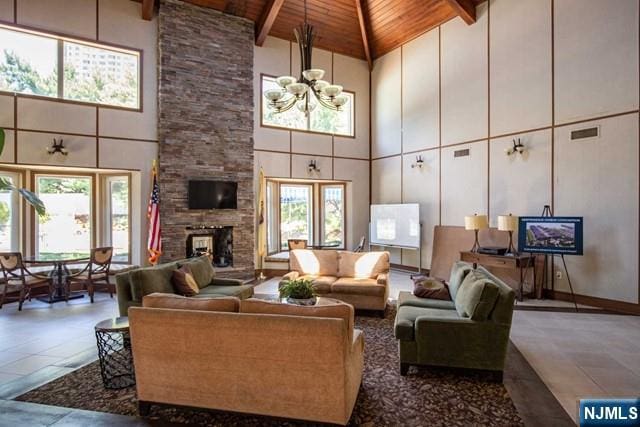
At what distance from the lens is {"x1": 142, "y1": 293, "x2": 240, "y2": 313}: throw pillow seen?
2.72m

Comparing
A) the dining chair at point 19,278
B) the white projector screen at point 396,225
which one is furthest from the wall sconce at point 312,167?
the dining chair at point 19,278

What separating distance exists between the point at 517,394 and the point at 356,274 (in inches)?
125

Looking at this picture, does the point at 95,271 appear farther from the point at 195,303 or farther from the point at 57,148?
the point at 195,303

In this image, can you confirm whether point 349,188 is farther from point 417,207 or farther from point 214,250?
point 214,250

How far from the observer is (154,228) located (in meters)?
7.26

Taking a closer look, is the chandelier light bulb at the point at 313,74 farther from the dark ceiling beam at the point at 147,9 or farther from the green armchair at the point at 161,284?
the dark ceiling beam at the point at 147,9

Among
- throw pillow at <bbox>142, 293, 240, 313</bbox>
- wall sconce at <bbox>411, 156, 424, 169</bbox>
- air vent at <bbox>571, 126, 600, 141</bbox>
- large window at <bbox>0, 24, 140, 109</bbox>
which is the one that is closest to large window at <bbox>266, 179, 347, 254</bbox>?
wall sconce at <bbox>411, 156, 424, 169</bbox>

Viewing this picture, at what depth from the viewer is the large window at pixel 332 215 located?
1004 centimetres

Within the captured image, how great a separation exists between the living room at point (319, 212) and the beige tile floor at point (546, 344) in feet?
0.13

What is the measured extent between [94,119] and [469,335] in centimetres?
735

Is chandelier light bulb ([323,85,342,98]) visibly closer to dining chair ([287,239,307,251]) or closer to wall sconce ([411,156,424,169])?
wall sconce ([411,156,424,169])

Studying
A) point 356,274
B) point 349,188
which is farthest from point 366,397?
point 349,188

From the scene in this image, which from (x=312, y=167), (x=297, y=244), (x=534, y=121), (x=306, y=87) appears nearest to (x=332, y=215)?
(x=312, y=167)

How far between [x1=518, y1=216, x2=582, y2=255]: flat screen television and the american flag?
6.73 m
